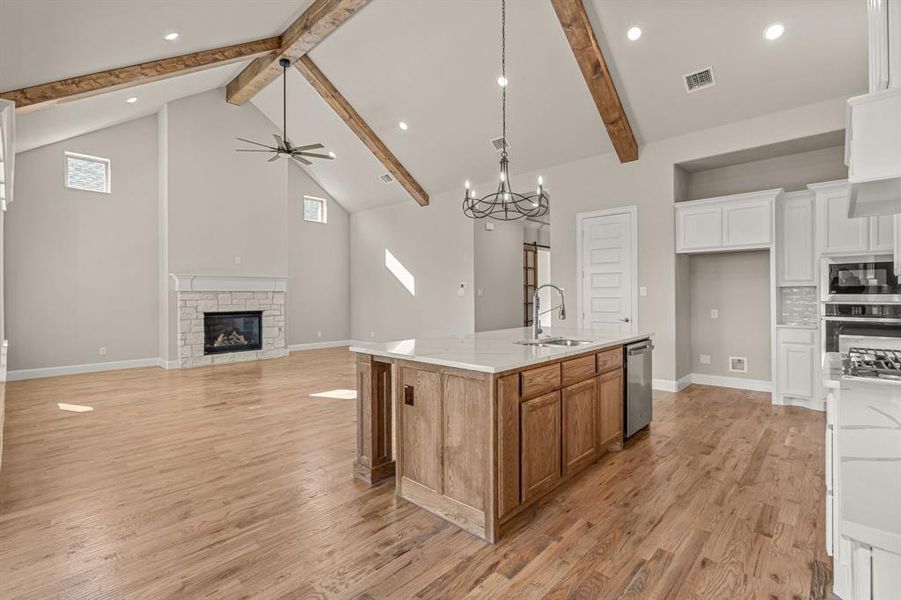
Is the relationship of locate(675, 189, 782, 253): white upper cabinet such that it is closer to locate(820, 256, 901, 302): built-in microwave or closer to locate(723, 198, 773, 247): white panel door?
locate(723, 198, 773, 247): white panel door

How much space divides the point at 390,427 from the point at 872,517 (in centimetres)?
241

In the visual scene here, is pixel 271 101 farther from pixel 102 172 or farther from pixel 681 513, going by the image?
pixel 681 513

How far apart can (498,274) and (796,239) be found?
15.8 ft

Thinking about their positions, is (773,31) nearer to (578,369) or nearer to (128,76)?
(578,369)

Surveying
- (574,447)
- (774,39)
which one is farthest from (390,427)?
(774,39)

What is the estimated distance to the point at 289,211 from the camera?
934 centimetres

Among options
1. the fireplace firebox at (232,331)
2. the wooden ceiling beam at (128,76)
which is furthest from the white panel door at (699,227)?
the fireplace firebox at (232,331)

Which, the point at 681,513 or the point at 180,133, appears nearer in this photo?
the point at 681,513

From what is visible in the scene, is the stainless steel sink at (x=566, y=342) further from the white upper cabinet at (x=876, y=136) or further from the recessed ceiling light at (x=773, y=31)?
the recessed ceiling light at (x=773, y=31)

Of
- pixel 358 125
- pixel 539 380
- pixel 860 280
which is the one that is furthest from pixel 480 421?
pixel 358 125

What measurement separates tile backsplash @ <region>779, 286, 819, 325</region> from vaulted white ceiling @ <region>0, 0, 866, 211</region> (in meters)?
2.04

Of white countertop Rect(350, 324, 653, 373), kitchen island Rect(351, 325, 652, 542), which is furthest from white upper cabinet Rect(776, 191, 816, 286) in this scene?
kitchen island Rect(351, 325, 652, 542)

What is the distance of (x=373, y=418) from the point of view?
2891mm

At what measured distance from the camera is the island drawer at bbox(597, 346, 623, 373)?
127 inches
